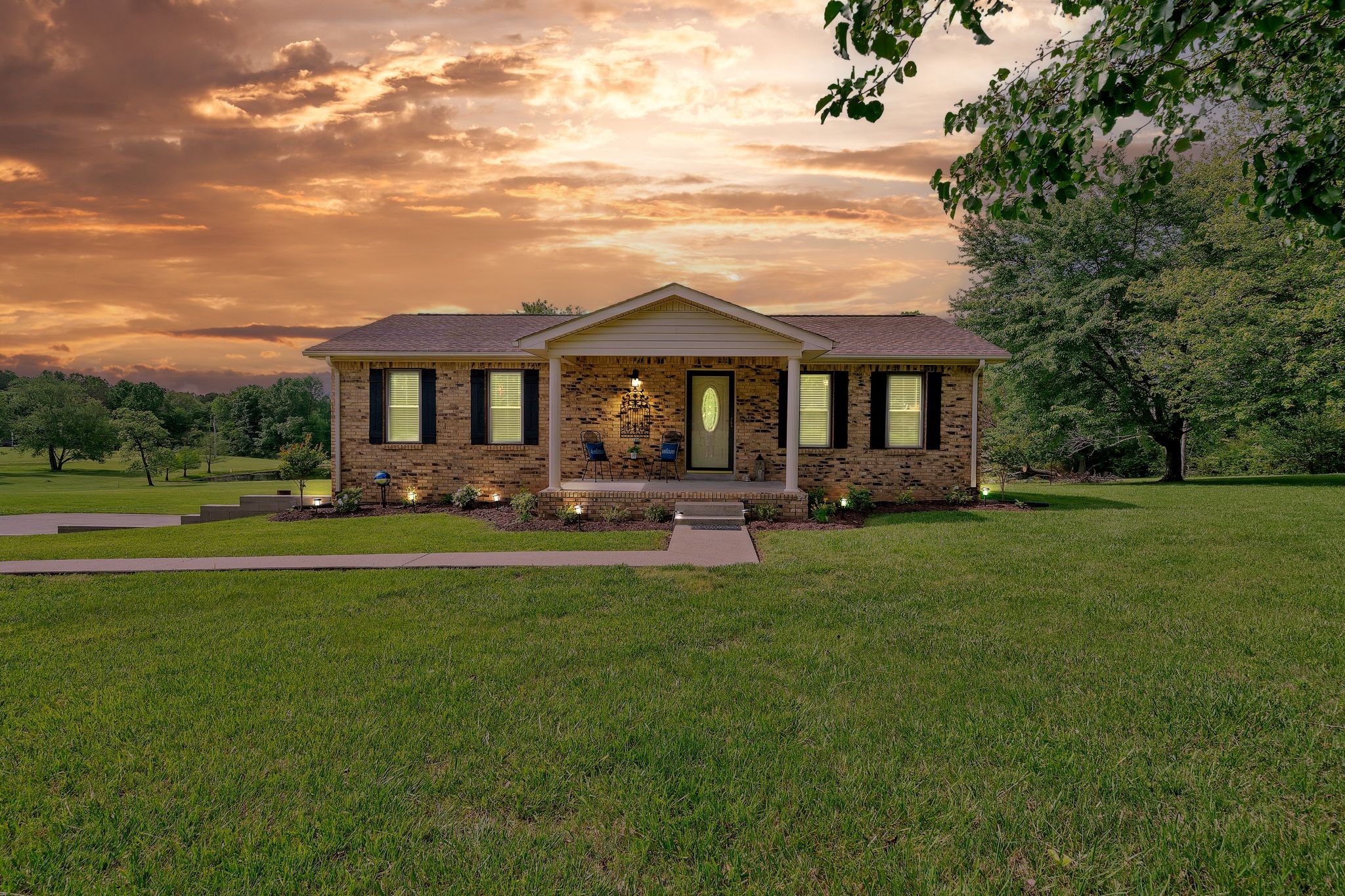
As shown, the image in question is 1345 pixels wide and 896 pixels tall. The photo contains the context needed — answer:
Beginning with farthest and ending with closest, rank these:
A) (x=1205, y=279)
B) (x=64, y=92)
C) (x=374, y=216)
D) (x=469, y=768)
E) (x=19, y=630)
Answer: (x=1205, y=279), (x=374, y=216), (x=64, y=92), (x=19, y=630), (x=469, y=768)

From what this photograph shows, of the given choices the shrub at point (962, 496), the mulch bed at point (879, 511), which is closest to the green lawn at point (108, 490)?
the mulch bed at point (879, 511)

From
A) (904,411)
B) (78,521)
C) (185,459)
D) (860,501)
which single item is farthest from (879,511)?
(185,459)

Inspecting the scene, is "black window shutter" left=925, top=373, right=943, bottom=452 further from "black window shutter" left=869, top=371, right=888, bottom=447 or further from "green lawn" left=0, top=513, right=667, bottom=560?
"green lawn" left=0, top=513, right=667, bottom=560

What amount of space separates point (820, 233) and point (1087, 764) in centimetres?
1554

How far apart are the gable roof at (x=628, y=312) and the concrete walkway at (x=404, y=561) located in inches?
196

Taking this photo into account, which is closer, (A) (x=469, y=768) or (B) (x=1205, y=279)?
(A) (x=469, y=768)

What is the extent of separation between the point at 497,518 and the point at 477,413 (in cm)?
289

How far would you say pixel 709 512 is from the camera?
11609 mm

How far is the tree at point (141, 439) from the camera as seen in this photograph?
29.6 m

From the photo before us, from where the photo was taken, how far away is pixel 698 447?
14.7m

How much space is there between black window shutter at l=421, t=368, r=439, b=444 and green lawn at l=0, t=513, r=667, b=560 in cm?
247

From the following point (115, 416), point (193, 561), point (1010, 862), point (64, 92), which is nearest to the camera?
point (1010, 862)

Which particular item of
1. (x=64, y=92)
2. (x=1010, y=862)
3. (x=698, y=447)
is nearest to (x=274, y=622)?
(x=1010, y=862)

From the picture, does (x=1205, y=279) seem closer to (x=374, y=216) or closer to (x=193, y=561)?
(x=374, y=216)
